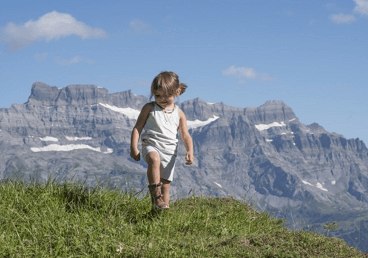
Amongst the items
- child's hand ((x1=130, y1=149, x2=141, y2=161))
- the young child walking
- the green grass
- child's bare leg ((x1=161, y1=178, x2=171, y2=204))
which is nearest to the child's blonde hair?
the young child walking

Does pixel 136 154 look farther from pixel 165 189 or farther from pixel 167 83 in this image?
pixel 167 83

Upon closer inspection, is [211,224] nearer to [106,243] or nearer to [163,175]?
[163,175]

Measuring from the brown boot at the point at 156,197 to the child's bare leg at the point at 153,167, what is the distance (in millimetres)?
86

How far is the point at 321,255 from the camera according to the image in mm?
7867

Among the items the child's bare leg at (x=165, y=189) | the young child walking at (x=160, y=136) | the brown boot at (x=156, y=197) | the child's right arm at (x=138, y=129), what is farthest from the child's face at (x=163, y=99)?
the brown boot at (x=156, y=197)

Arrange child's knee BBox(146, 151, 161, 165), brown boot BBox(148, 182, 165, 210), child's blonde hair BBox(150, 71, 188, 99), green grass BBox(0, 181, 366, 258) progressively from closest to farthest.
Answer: green grass BBox(0, 181, 366, 258)
child's knee BBox(146, 151, 161, 165)
brown boot BBox(148, 182, 165, 210)
child's blonde hair BBox(150, 71, 188, 99)

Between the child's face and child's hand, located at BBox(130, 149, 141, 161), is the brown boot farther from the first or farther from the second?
the child's face

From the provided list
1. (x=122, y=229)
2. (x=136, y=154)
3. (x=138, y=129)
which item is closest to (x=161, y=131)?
(x=138, y=129)

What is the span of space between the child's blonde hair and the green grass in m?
2.37

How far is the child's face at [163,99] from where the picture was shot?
9320mm

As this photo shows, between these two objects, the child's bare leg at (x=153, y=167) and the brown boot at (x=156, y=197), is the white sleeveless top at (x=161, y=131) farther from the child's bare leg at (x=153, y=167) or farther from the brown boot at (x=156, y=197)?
the brown boot at (x=156, y=197)

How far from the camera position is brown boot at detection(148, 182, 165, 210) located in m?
8.95

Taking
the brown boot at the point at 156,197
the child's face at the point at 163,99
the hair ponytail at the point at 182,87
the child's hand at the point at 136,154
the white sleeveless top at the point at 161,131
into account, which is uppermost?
the hair ponytail at the point at 182,87

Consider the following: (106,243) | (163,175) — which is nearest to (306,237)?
(163,175)
